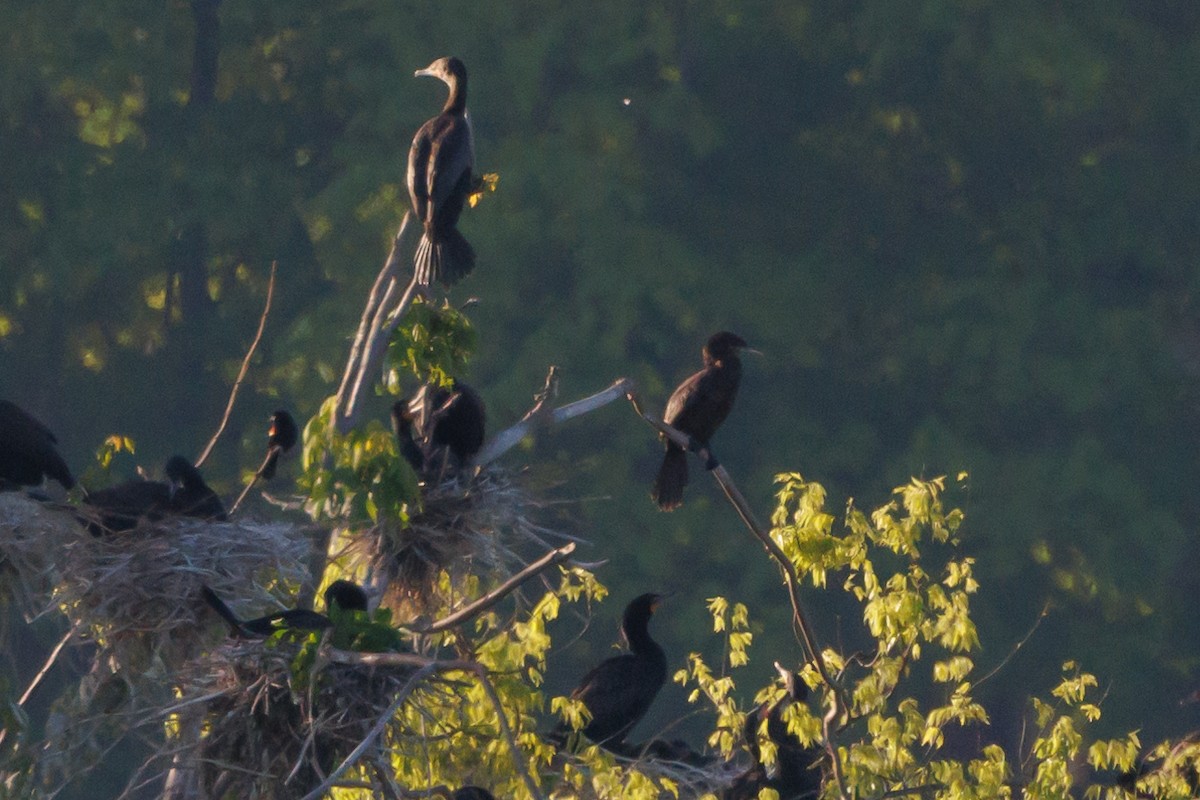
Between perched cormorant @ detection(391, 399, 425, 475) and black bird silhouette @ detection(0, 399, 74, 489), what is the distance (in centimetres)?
128

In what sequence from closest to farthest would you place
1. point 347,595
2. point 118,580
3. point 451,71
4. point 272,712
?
point 272,712
point 118,580
point 347,595
point 451,71

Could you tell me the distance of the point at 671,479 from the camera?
9.35 metres

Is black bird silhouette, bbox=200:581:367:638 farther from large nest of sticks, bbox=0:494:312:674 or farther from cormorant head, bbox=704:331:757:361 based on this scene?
cormorant head, bbox=704:331:757:361

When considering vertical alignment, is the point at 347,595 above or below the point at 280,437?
above

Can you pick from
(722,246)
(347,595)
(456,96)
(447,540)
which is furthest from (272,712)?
(722,246)

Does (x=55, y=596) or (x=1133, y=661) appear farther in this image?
(x=1133, y=661)

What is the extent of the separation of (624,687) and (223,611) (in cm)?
269

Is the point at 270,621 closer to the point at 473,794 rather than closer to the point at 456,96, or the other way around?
the point at 473,794

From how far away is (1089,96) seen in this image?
2219 centimetres

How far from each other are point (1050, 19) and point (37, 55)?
10.3 m

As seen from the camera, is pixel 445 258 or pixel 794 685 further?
pixel 445 258

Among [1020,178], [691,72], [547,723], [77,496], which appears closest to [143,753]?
[547,723]

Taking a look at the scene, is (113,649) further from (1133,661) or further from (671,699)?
(1133,661)

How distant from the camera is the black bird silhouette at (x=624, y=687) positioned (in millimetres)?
8938
